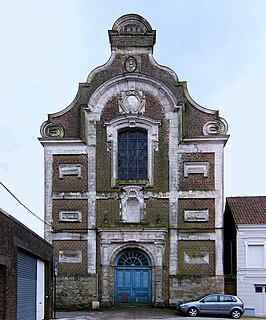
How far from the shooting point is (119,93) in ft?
118

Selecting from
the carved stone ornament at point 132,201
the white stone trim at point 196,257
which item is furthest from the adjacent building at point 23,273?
the white stone trim at point 196,257

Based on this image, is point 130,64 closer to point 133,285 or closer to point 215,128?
point 215,128

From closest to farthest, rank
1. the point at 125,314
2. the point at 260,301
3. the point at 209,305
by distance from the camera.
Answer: the point at 125,314
the point at 209,305
the point at 260,301

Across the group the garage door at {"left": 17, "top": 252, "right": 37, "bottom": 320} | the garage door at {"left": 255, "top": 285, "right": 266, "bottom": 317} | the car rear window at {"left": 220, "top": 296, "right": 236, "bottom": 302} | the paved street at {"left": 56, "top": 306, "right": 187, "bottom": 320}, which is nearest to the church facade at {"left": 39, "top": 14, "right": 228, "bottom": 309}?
the paved street at {"left": 56, "top": 306, "right": 187, "bottom": 320}

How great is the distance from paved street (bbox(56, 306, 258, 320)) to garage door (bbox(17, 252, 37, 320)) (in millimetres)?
4859

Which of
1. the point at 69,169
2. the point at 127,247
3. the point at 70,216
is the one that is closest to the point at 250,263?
the point at 127,247

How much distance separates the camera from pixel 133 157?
118 feet

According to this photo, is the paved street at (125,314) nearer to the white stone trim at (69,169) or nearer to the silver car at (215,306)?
the silver car at (215,306)

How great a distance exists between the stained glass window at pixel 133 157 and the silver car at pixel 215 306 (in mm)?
7460

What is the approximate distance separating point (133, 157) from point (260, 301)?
33.6 ft

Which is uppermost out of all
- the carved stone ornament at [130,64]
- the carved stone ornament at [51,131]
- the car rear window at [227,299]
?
the carved stone ornament at [130,64]

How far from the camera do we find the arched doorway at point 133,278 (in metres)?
35.0

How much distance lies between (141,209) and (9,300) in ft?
53.4

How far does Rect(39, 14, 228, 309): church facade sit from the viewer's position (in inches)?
1368
